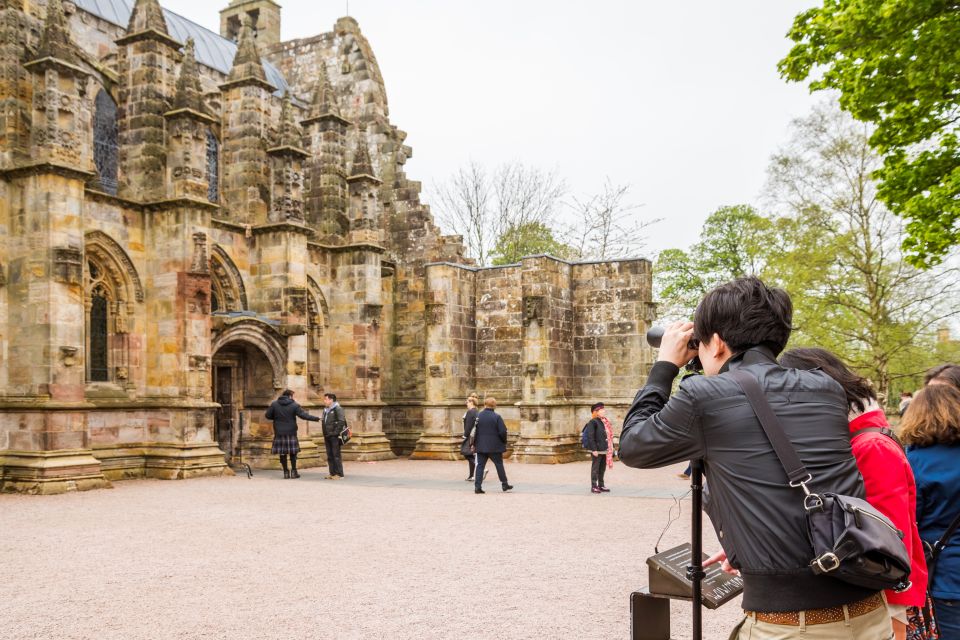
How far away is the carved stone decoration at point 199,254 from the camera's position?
681 inches

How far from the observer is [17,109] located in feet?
51.1

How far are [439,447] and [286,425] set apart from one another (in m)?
5.91

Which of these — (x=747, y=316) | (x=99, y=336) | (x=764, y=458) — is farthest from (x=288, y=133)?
(x=764, y=458)

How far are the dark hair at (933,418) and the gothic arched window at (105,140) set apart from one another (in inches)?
792

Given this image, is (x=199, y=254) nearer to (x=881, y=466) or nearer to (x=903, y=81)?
(x=903, y=81)

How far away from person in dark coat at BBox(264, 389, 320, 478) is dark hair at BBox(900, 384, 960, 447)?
1455cm

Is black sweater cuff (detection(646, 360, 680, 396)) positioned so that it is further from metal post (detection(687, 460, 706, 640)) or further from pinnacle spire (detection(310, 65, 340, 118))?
pinnacle spire (detection(310, 65, 340, 118))

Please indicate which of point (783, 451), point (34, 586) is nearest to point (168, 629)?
point (34, 586)

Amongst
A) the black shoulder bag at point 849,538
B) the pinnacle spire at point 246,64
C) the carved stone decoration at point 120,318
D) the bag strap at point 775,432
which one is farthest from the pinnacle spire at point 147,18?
the black shoulder bag at point 849,538

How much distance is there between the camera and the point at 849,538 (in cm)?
209

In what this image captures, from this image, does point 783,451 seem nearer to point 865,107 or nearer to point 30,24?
point 865,107

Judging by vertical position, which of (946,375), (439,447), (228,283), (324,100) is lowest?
(439,447)

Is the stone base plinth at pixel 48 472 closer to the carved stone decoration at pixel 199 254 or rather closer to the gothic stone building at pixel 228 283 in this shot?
the gothic stone building at pixel 228 283

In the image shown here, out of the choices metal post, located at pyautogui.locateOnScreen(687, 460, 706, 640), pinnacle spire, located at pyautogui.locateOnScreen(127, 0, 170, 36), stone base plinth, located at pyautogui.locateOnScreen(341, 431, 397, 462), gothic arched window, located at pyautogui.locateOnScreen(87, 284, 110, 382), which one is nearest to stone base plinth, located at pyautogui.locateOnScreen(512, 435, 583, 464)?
stone base plinth, located at pyautogui.locateOnScreen(341, 431, 397, 462)
